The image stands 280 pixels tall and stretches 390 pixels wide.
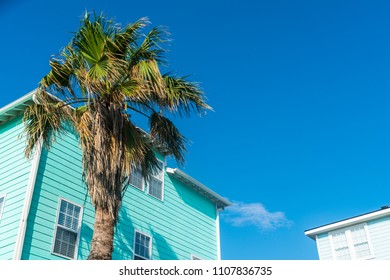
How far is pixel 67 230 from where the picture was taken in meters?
12.4

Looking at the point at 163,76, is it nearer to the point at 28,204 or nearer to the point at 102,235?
the point at 102,235

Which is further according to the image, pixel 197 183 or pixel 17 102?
pixel 197 183

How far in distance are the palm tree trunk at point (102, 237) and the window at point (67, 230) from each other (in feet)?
14.2

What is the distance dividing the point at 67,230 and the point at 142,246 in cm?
311

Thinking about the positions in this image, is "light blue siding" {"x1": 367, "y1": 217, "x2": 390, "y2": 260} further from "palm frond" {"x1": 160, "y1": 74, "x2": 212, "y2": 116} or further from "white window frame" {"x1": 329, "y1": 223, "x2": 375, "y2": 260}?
"palm frond" {"x1": 160, "y1": 74, "x2": 212, "y2": 116}

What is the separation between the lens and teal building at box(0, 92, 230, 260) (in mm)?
11461

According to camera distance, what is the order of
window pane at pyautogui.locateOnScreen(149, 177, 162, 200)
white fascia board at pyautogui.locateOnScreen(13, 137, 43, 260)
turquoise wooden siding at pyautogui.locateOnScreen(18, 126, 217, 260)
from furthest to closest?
window pane at pyautogui.locateOnScreen(149, 177, 162, 200) < turquoise wooden siding at pyautogui.locateOnScreen(18, 126, 217, 260) < white fascia board at pyautogui.locateOnScreen(13, 137, 43, 260)

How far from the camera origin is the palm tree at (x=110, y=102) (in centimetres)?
866

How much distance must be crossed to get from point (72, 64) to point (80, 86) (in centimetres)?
49

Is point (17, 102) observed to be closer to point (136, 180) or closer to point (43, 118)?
point (43, 118)

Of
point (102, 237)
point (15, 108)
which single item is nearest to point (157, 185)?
point (15, 108)

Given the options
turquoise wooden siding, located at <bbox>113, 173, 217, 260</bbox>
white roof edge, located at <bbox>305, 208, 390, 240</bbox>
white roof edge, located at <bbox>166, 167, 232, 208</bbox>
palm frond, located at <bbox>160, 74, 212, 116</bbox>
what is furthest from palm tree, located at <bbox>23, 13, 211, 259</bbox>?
white roof edge, located at <bbox>305, 208, 390, 240</bbox>

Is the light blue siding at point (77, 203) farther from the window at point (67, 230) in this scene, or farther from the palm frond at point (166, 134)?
the palm frond at point (166, 134)
